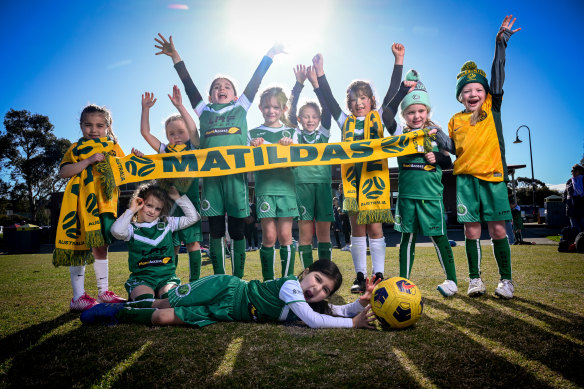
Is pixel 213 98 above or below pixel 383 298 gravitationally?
above

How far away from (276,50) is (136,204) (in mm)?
2700

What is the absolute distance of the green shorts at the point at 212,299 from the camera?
2.84 meters

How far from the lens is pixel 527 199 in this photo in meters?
52.6

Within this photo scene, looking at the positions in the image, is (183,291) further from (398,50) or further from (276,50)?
(398,50)

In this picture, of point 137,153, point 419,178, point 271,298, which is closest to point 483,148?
point 419,178

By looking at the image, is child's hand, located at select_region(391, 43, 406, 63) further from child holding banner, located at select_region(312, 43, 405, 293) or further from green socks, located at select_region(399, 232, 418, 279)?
green socks, located at select_region(399, 232, 418, 279)

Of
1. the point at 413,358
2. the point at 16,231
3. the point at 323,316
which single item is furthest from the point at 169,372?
the point at 16,231

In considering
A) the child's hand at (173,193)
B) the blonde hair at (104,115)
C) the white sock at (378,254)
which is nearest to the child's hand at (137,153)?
the blonde hair at (104,115)

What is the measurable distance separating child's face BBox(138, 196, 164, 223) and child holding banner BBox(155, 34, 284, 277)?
532 mm

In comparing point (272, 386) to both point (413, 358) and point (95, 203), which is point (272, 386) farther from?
point (95, 203)

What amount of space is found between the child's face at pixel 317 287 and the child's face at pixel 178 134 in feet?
9.33

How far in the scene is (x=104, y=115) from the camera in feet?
13.1

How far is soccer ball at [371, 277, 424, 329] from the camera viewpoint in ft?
8.45

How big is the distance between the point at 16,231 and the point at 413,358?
19.2 meters
